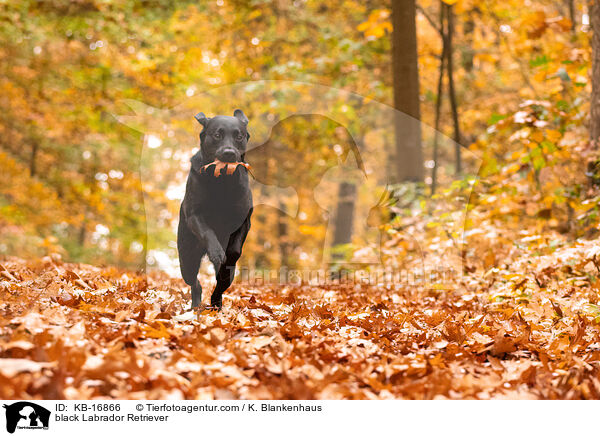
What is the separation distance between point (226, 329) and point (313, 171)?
8.24 metres

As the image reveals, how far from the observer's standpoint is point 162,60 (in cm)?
1392

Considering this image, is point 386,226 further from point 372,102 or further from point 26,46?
point 26,46

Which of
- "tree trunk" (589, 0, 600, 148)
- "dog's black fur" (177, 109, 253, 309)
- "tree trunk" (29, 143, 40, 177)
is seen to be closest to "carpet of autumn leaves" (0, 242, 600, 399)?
"dog's black fur" (177, 109, 253, 309)

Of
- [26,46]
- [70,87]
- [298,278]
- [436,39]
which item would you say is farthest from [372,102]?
[26,46]

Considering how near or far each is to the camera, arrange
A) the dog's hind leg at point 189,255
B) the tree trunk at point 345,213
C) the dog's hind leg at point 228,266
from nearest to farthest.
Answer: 1. the dog's hind leg at point 228,266
2. the dog's hind leg at point 189,255
3. the tree trunk at point 345,213

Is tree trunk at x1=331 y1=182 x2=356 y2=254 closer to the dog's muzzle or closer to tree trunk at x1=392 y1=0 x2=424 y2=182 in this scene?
tree trunk at x1=392 y1=0 x2=424 y2=182

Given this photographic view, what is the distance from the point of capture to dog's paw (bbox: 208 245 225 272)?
145 inches

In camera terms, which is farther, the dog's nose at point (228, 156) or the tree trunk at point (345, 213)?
the tree trunk at point (345, 213)

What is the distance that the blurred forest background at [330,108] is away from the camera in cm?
679

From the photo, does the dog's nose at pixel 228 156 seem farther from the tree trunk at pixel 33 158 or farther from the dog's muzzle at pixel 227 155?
the tree trunk at pixel 33 158

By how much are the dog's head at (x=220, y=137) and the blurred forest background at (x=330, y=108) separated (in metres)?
1.68

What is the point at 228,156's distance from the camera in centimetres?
374

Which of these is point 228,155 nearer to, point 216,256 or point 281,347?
point 216,256
